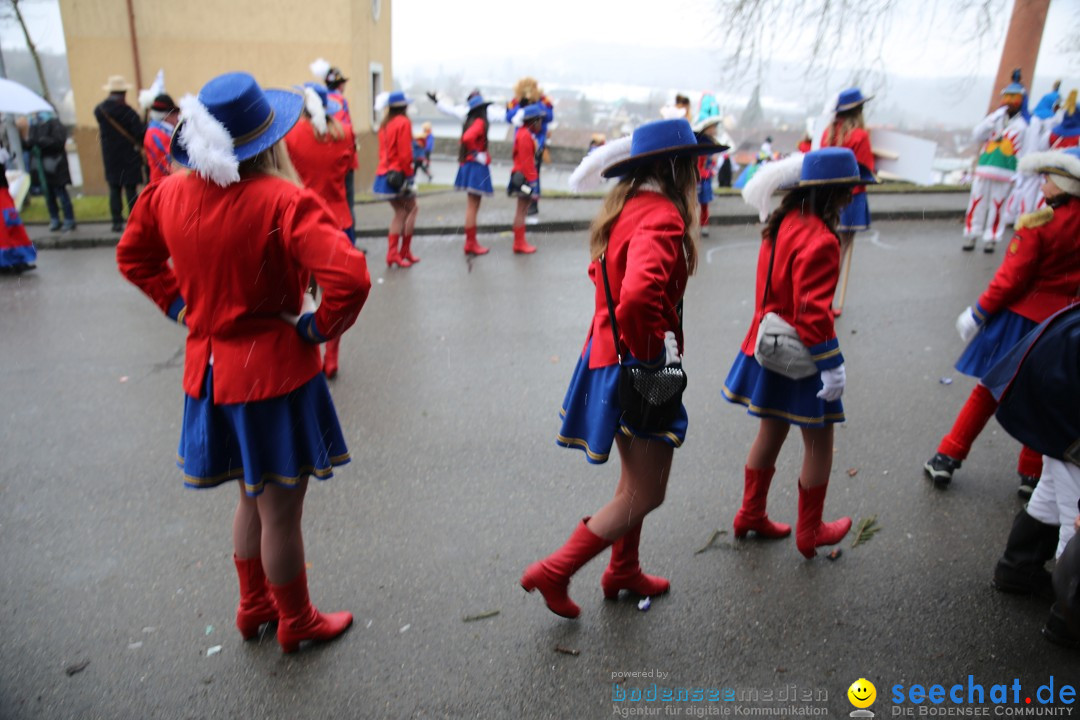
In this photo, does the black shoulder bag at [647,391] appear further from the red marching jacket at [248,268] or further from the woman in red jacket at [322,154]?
the woman in red jacket at [322,154]

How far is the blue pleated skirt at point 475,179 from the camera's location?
906 centimetres

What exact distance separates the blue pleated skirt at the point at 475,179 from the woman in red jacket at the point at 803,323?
6.24 meters

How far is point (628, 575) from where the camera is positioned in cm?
299

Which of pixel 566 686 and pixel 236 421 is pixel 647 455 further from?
pixel 236 421

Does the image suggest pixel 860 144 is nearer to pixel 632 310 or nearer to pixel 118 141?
pixel 632 310

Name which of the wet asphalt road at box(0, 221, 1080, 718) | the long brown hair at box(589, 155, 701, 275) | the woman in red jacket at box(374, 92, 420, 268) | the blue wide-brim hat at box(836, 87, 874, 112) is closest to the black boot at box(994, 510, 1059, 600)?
the wet asphalt road at box(0, 221, 1080, 718)

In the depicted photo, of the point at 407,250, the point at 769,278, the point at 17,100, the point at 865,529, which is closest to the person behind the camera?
the point at 769,278

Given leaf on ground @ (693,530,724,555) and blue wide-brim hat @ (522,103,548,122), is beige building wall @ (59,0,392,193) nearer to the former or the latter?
blue wide-brim hat @ (522,103,548,122)

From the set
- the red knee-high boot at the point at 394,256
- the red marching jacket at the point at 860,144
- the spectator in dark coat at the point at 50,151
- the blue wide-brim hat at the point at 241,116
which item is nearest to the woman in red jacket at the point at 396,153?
the red knee-high boot at the point at 394,256

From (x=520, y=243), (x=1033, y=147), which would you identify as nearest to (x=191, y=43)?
(x=520, y=243)

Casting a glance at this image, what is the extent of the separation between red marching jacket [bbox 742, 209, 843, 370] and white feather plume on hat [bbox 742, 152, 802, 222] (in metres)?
0.15

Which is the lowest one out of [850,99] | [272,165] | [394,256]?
[394,256]

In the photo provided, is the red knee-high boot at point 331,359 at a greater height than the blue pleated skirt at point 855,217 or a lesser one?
lesser

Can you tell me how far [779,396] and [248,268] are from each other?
211 centimetres
